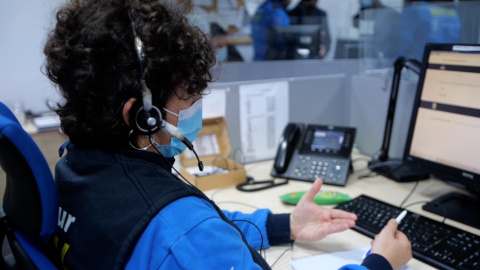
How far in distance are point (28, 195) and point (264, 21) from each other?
3.04 m

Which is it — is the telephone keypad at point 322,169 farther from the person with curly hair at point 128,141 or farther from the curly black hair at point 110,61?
the curly black hair at point 110,61

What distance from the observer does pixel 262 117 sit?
1588mm

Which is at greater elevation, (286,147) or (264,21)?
(264,21)

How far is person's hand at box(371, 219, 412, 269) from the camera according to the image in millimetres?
828

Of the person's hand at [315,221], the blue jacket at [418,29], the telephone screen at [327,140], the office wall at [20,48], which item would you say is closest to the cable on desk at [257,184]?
the telephone screen at [327,140]

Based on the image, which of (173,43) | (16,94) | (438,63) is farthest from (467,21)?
(16,94)

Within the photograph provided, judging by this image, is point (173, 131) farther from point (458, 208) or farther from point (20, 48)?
point (20, 48)

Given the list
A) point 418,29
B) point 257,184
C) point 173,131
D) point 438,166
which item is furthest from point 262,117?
point 173,131

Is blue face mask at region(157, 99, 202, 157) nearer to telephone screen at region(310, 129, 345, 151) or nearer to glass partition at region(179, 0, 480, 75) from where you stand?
telephone screen at region(310, 129, 345, 151)

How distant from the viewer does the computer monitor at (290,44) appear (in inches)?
132

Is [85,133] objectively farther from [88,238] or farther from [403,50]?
[403,50]

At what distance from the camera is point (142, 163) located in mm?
674

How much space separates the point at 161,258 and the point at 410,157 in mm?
964

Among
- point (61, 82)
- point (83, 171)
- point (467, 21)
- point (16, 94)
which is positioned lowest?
point (16, 94)
